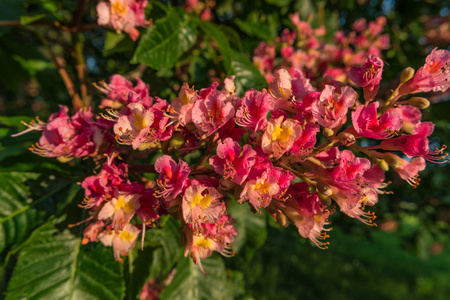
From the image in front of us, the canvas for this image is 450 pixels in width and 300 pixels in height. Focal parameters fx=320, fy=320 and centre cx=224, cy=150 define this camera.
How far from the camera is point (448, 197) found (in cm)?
433

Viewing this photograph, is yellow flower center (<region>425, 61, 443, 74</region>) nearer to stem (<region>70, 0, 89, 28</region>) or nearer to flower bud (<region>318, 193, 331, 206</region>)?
flower bud (<region>318, 193, 331, 206</region>)

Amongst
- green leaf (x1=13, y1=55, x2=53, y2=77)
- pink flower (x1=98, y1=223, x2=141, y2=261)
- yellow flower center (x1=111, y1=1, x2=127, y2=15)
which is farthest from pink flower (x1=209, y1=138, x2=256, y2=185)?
green leaf (x1=13, y1=55, x2=53, y2=77)

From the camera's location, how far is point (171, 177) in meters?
1.06

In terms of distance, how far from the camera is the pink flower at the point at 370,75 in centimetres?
111

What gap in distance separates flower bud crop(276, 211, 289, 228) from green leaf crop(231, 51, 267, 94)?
60 centimetres

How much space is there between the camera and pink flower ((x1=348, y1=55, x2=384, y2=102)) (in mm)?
1105

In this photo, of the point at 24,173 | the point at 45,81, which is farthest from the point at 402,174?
the point at 45,81

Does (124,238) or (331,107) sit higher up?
(331,107)

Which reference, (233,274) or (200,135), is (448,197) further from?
(200,135)

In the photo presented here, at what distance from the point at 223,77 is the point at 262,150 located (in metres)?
0.76

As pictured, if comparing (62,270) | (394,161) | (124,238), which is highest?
(394,161)

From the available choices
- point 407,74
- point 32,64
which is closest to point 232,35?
point 407,74

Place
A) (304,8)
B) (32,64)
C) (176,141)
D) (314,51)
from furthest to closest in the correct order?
(32,64)
(304,8)
(314,51)
(176,141)

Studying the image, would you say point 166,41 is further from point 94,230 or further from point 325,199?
point 325,199
